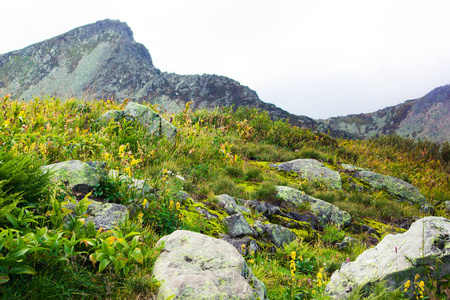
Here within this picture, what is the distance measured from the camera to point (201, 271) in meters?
2.17

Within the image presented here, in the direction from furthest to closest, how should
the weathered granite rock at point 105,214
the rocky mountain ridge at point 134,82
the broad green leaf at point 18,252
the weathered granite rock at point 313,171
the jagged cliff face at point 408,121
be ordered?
the rocky mountain ridge at point 134,82
the jagged cliff face at point 408,121
the weathered granite rock at point 313,171
the weathered granite rock at point 105,214
the broad green leaf at point 18,252

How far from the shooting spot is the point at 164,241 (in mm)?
2498

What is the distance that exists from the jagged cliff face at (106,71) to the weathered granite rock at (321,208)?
24765 mm

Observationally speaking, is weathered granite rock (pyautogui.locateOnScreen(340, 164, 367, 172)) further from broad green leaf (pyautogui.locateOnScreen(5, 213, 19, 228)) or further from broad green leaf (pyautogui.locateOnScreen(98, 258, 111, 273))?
broad green leaf (pyautogui.locateOnScreen(5, 213, 19, 228))

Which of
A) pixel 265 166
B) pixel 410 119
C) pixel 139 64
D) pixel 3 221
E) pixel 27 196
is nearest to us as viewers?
pixel 3 221

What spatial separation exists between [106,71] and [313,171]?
57.7m

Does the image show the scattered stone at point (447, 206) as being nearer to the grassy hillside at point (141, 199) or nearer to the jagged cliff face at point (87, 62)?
the grassy hillside at point (141, 199)

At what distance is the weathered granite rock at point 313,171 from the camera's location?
7.39m

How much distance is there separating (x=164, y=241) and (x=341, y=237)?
3713mm

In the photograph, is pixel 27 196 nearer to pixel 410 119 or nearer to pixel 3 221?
pixel 3 221

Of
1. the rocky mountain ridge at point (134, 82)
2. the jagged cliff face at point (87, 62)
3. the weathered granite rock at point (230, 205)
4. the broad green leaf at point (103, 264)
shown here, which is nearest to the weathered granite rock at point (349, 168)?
the weathered granite rock at point (230, 205)

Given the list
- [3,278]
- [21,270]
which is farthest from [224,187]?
[3,278]

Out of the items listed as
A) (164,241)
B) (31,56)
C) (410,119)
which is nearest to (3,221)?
(164,241)

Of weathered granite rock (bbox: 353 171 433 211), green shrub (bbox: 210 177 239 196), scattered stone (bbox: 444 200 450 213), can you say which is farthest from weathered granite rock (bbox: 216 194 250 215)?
scattered stone (bbox: 444 200 450 213)
